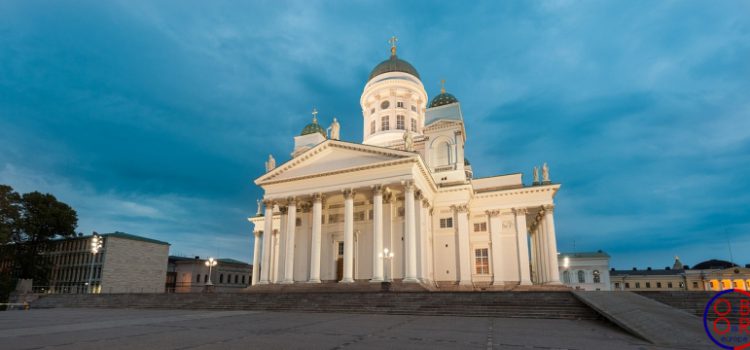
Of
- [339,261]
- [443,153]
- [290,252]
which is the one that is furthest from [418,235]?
[443,153]

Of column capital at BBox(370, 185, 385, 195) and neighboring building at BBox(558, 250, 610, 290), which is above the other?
column capital at BBox(370, 185, 385, 195)

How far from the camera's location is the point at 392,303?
20531 mm

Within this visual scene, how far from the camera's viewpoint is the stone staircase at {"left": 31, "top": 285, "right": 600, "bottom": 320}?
17312 mm

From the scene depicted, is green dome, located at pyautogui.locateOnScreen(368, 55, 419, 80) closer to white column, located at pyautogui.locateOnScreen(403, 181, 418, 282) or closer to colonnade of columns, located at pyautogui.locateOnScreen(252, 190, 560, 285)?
colonnade of columns, located at pyautogui.locateOnScreen(252, 190, 560, 285)

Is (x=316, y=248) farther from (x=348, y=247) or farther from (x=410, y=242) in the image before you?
(x=410, y=242)

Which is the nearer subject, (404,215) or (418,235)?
(418,235)

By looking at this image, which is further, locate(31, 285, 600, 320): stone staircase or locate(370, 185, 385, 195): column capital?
locate(370, 185, 385, 195): column capital

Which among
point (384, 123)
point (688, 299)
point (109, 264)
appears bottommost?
point (688, 299)

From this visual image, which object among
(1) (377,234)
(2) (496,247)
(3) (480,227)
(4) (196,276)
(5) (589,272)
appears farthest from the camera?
(5) (589,272)

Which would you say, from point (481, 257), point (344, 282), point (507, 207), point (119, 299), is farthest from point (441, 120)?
point (119, 299)

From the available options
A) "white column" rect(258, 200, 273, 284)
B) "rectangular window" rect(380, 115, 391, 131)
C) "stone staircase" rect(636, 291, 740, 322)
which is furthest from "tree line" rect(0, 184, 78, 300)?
"stone staircase" rect(636, 291, 740, 322)

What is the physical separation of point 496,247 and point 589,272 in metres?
54.8

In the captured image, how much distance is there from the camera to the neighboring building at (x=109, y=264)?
53.5 meters

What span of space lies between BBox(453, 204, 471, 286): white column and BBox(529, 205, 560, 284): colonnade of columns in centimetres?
657
